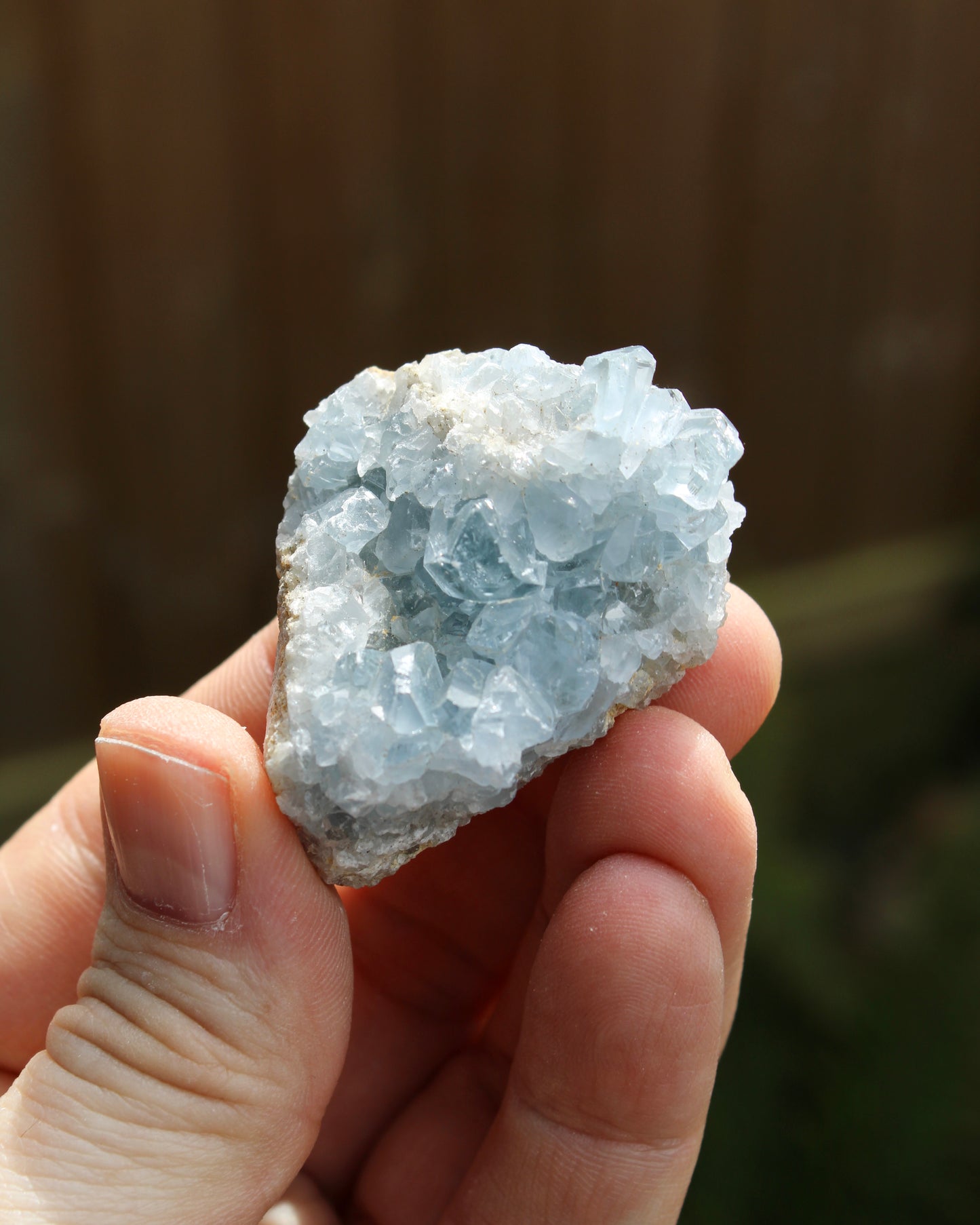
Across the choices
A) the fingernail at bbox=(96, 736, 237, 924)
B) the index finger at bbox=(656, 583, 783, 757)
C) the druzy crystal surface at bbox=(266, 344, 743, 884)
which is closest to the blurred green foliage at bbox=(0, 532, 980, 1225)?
the index finger at bbox=(656, 583, 783, 757)

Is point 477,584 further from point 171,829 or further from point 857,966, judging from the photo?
point 857,966

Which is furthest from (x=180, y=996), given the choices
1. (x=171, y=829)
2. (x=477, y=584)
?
(x=477, y=584)

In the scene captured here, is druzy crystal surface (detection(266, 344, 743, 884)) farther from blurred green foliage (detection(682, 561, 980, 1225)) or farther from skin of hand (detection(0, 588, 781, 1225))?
blurred green foliage (detection(682, 561, 980, 1225))

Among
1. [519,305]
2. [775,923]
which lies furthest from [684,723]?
[519,305]

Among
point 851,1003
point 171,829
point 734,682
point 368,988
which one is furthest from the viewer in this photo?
point 851,1003

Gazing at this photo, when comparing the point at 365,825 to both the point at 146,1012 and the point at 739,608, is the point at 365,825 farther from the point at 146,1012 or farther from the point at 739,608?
the point at 739,608

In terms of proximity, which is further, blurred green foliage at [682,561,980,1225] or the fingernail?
blurred green foliage at [682,561,980,1225]
